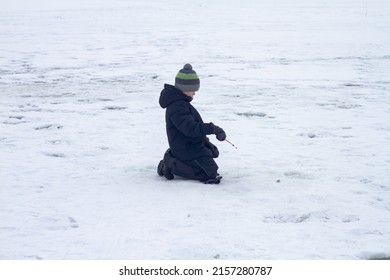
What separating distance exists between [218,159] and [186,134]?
1.12 m

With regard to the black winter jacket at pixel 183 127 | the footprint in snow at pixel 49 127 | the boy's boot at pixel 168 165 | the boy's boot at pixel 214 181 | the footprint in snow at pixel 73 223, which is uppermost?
the black winter jacket at pixel 183 127

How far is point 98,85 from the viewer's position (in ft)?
36.1

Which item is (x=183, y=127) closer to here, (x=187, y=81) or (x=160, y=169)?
(x=187, y=81)

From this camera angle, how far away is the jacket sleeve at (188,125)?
17.6 feet

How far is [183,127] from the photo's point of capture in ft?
17.7

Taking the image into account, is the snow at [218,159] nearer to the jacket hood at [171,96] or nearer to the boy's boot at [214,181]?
the boy's boot at [214,181]

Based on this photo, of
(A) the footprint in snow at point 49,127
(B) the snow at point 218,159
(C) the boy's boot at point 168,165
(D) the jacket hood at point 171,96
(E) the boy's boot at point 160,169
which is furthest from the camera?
(A) the footprint in snow at point 49,127

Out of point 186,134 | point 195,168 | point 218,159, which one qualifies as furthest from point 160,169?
point 218,159

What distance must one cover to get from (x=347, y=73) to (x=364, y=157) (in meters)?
5.93

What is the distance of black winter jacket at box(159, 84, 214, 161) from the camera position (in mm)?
5379

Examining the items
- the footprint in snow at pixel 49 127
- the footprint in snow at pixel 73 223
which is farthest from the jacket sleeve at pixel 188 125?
the footprint in snow at pixel 49 127

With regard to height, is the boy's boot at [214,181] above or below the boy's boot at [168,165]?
below

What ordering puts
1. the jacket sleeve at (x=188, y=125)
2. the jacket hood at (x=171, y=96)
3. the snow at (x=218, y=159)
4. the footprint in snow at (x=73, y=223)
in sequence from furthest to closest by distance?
1. the jacket hood at (x=171, y=96)
2. the jacket sleeve at (x=188, y=125)
3. the footprint in snow at (x=73, y=223)
4. the snow at (x=218, y=159)

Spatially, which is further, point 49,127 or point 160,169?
point 49,127
